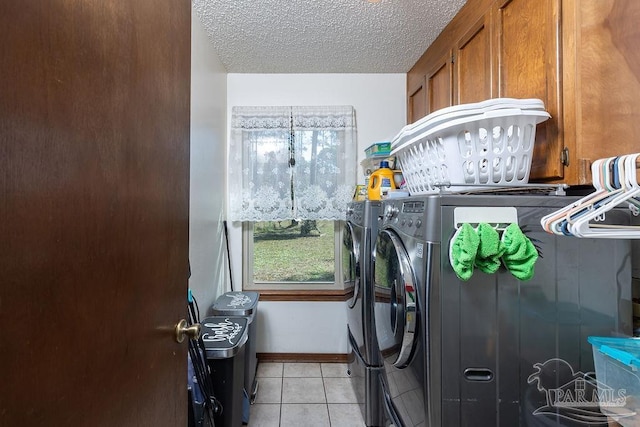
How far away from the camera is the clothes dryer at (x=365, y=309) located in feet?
5.57

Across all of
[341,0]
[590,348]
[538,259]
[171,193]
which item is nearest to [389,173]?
[341,0]

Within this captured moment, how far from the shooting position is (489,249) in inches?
35.3

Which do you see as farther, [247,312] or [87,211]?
[247,312]

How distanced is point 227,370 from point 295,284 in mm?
1288

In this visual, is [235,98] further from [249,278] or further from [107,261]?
[107,261]

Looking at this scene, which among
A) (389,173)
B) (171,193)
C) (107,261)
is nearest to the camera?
(107,261)

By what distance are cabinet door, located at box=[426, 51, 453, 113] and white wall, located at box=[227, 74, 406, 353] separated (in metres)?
0.46

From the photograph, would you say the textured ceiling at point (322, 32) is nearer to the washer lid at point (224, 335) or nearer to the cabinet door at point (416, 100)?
the cabinet door at point (416, 100)

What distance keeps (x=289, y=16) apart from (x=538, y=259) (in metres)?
1.83

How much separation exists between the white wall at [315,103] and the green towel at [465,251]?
1.77 meters

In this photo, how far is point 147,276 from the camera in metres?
0.75

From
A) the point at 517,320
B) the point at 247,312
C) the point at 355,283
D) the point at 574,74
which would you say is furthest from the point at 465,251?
the point at 247,312

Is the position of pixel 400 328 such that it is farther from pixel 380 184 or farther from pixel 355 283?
pixel 380 184

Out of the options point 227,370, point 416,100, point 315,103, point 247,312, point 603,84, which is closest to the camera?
point 603,84
